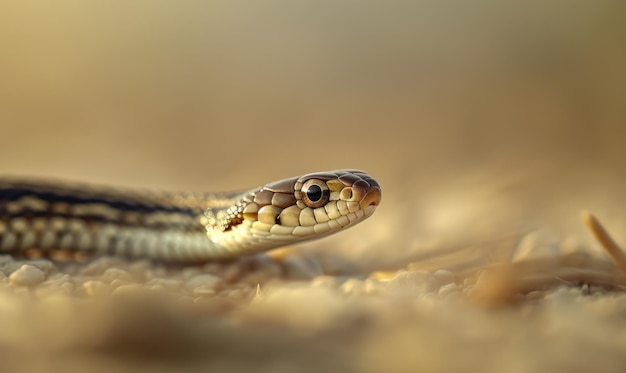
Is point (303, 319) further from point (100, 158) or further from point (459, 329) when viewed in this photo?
point (100, 158)

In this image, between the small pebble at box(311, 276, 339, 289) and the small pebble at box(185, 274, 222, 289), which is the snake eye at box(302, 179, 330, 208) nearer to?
the small pebble at box(311, 276, 339, 289)

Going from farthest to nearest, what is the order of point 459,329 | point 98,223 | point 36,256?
1. point 98,223
2. point 36,256
3. point 459,329

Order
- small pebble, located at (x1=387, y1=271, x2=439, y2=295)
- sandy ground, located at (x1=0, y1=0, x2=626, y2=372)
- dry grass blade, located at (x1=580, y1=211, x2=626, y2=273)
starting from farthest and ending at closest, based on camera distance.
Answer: small pebble, located at (x1=387, y1=271, x2=439, y2=295) < dry grass blade, located at (x1=580, y1=211, x2=626, y2=273) < sandy ground, located at (x1=0, y1=0, x2=626, y2=372)

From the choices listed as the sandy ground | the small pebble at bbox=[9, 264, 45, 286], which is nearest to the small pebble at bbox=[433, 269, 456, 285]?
the sandy ground

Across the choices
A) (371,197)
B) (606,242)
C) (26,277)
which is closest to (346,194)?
(371,197)

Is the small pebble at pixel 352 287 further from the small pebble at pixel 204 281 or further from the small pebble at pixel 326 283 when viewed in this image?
the small pebble at pixel 204 281

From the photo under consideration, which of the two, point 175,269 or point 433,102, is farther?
point 433,102

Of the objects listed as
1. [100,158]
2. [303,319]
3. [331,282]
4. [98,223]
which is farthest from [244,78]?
[303,319]
